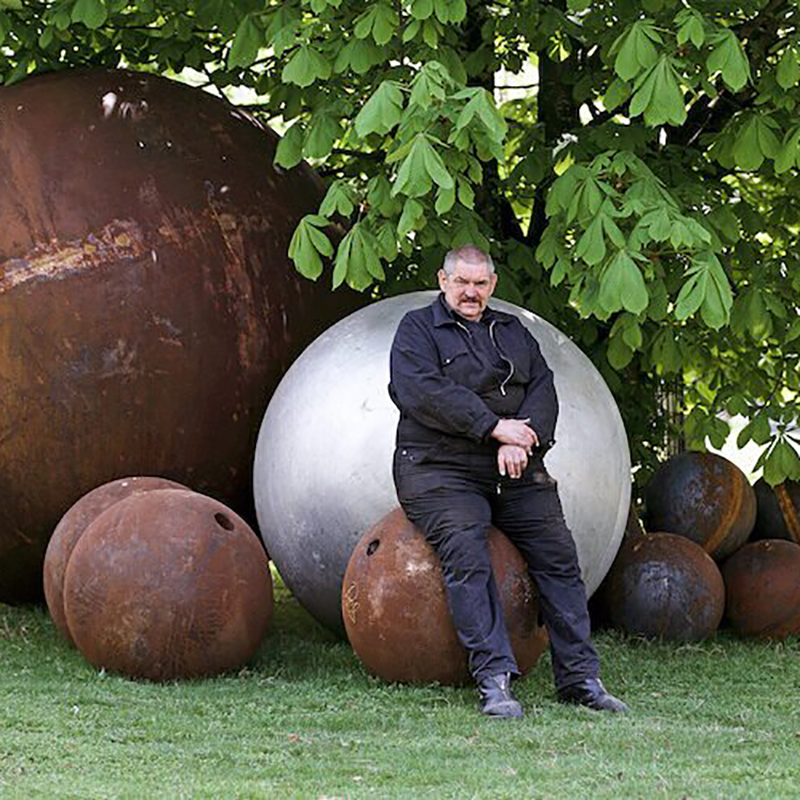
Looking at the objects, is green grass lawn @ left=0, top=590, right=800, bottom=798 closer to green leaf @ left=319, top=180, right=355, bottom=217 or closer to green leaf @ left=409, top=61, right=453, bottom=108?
green leaf @ left=319, top=180, right=355, bottom=217

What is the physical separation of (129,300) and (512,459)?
2508mm

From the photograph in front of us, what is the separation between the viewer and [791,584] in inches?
337

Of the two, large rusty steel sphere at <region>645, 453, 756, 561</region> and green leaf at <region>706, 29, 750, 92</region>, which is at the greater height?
green leaf at <region>706, 29, 750, 92</region>

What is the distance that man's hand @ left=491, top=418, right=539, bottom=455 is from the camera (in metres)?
6.81

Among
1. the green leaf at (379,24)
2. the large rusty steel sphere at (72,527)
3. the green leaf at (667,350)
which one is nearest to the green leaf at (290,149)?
the green leaf at (379,24)

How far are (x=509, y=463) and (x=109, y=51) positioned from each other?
425 centimetres

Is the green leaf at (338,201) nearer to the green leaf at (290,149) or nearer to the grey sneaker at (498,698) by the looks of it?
the green leaf at (290,149)

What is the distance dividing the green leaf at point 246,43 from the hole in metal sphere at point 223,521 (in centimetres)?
215

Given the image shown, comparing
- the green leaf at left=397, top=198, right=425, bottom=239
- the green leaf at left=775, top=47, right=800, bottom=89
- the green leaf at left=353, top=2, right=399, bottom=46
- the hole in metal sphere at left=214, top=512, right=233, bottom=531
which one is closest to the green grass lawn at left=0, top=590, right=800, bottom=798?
the hole in metal sphere at left=214, top=512, right=233, bottom=531

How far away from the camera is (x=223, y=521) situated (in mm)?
7508

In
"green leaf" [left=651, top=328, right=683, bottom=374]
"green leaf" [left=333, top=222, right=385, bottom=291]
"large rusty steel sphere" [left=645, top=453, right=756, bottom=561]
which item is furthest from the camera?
"large rusty steel sphere" [left=645, top=453, right=756, bottom=561]

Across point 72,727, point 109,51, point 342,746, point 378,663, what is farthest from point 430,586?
point 109,51

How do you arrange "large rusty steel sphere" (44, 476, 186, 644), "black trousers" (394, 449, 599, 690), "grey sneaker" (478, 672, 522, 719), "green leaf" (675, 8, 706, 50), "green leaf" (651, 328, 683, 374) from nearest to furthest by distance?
"grey sneaker" (478, 672, 522, 719) → "black trousers" (394, 449, 599, 690) → "green leaf" (675, 8, 706, 50) → "large rusty steel sphere" (44, 476, 186, 644) → "green leaf" (651, 328, 683, 374)

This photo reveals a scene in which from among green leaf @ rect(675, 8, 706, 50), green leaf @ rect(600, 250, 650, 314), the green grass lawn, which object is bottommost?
the green grass lawn
